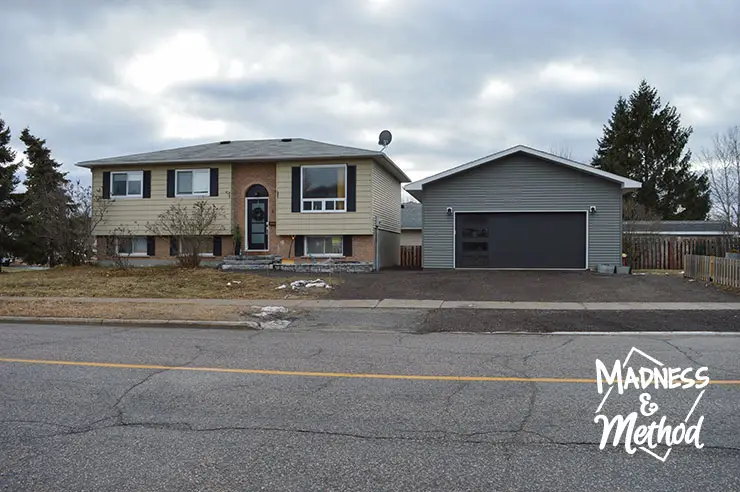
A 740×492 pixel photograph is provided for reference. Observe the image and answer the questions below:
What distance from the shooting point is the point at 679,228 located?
37.8m

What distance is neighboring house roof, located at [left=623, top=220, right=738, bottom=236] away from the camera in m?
28.4

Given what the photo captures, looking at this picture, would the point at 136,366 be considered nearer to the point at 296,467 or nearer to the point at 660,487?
the point at 296,467

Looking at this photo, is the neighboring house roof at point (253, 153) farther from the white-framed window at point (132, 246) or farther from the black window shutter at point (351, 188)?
the white-framed window at point (132, 246)

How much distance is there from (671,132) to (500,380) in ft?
158

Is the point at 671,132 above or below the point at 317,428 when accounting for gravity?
above

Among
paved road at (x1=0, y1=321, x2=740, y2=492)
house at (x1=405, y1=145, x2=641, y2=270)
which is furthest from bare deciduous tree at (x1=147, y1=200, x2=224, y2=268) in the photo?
paved road at (x1=0, y1=321, x2=740, y2=492)

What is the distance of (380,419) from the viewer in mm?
5473

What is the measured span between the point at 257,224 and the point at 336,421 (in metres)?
19.7

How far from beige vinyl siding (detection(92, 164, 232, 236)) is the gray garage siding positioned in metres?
7.98

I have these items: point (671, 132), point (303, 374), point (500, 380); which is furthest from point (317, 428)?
point (671, 132)

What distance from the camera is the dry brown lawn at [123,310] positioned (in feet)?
41.4

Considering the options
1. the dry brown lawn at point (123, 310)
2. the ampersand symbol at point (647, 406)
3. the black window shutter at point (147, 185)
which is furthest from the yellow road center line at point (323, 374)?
the black window shutter at point (147, 185)

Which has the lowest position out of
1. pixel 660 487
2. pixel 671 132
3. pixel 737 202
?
pixel 660 487
